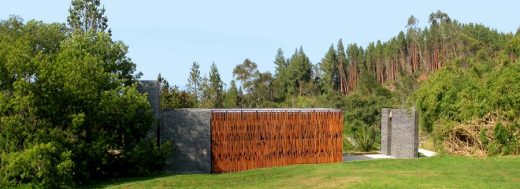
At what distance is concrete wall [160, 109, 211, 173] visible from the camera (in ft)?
53.5

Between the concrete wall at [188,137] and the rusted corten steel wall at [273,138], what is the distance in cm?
22

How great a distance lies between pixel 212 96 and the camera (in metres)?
37.4

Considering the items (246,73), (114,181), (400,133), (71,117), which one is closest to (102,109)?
(71,117)

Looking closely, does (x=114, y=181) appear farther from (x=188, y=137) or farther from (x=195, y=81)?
(x=195, y=81)

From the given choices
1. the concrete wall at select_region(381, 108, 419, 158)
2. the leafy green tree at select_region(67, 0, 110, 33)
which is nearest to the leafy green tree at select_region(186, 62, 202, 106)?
the leafy green tree at select_region(67, 0, 110, 33)

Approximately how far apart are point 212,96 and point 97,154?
2313cm

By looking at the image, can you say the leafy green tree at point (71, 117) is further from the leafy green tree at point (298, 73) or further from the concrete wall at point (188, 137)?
the leafy green tree at point (298, 73)

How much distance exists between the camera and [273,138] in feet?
55.5

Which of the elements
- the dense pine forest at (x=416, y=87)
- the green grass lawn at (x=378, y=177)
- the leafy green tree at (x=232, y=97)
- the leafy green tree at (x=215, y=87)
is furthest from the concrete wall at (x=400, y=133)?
the leafy green tree at (x=232, y=97)

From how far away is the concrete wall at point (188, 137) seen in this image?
1630 cm

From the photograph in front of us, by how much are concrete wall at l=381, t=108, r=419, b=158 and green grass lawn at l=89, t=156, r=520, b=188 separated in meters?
5.10

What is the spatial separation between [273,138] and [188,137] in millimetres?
2426

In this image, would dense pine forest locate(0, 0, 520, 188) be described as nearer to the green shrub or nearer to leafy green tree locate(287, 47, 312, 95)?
the green shrub

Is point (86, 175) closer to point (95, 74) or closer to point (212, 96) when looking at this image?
point (95, 74)
